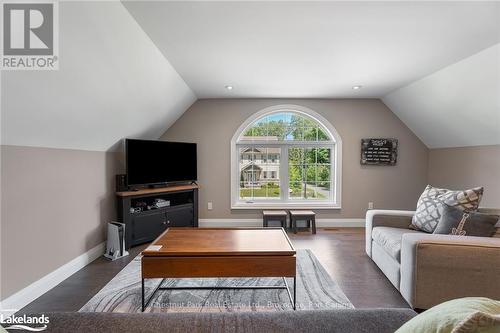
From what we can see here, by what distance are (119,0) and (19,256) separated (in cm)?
217

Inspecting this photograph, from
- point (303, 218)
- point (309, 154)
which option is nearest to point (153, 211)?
point (303, 218)

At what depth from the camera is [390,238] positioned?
8.21 ft

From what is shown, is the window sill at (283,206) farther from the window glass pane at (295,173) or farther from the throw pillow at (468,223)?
the throw pillow at (468,223)

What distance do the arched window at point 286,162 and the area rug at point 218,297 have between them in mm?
2086

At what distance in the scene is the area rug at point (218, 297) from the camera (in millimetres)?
2104

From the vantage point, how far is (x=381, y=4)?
1860mm

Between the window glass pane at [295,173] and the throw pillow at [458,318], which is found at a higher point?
the window glass pane at [295,173]

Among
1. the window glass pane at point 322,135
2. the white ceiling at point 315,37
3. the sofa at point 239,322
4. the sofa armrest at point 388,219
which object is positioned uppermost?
the white ceiling at point 315,37

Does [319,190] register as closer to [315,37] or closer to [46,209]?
[315,37]

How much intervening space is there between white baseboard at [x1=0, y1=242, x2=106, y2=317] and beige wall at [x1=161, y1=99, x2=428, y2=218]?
1906 mm

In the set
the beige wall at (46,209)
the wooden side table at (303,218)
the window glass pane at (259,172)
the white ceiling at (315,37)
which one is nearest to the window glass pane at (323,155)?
the window glass pane at (259,172)

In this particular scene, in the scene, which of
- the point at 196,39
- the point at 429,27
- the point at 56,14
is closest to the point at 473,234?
the point at 429,27

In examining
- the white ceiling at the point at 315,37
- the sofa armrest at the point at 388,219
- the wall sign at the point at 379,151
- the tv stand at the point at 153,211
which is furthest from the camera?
the wall sign at the point at 379,151

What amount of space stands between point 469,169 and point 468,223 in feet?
6.68
